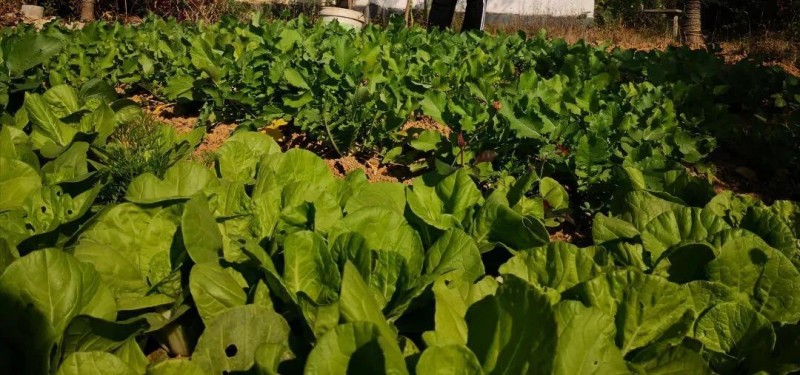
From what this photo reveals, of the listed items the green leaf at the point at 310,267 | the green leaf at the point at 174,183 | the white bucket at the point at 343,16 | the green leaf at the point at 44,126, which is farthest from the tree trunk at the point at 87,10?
the green leaf at the point at 310,267

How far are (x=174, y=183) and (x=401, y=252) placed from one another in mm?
830

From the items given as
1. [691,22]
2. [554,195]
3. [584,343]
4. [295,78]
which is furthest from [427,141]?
[691,22]

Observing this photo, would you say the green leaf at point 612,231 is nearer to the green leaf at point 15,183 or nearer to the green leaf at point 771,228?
the green leaf at point 771,228

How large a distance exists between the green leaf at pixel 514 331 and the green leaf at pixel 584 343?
4 cm

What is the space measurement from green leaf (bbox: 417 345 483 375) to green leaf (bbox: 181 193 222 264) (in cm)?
85

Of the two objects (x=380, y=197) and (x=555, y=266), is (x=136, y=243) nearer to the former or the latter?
(x=380, y=197)

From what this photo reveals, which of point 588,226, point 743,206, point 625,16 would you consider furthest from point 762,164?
point 625,16

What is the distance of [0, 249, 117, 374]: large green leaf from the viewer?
1.51 m

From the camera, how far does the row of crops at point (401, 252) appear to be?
1.42 metres

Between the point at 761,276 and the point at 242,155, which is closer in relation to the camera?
the point at 761,276

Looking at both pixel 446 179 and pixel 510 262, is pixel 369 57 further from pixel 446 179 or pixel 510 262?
pixel 510 262

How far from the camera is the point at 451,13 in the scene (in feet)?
38.6

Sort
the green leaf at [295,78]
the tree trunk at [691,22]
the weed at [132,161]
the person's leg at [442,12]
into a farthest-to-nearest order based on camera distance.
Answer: the tree trunk at [691,22], the person's leg at [442,12], the green leaf at [295,78], the weed at [132,161]

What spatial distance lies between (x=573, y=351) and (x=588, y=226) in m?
1.84
